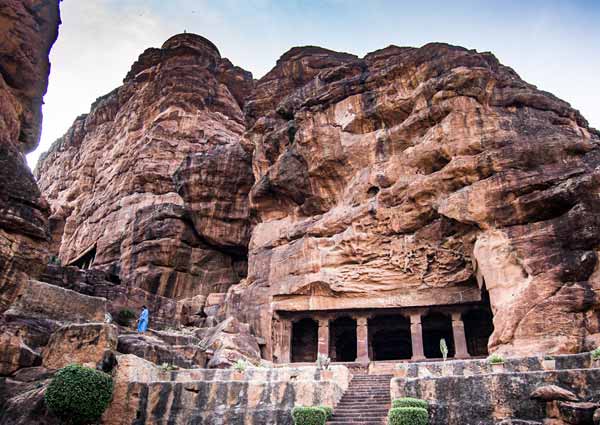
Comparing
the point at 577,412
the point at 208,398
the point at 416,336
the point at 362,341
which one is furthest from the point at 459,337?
the point at 577,412

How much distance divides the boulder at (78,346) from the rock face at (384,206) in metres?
12.2

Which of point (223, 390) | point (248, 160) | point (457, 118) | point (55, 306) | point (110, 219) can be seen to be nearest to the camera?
point (223, 390)

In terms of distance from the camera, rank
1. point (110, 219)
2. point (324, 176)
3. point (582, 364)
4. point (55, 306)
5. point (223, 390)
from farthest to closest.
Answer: point (110, 219), point (324, 176), point (55, 306), point (223, 390), point (582, 364)

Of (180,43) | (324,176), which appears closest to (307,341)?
(324,176)

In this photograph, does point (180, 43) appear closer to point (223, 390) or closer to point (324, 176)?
point (324, 176)

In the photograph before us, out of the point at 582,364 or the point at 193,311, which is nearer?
the point at 582,364

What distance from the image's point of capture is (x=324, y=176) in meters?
→ 32.4

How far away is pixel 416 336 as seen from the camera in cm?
2817

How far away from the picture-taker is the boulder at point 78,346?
15900 millimetres

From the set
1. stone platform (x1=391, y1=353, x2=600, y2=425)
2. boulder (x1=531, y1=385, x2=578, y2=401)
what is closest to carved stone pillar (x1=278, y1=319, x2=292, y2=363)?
stone platform (x1=391, y1=353, x2=600, y2=425)

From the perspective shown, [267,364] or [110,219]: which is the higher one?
[110,219]

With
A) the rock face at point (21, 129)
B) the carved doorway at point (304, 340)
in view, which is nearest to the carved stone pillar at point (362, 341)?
the carved doorway at point (304, 340)

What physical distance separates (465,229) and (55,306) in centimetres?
1962

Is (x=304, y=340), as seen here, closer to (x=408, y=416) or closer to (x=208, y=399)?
(x=208, y=399)
